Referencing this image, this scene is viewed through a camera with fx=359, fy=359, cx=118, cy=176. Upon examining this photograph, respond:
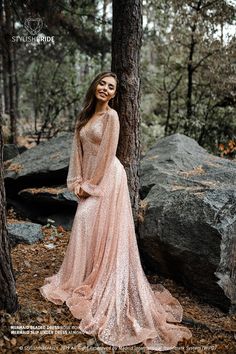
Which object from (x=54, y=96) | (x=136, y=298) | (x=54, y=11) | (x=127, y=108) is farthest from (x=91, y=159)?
(x=54, y=96)

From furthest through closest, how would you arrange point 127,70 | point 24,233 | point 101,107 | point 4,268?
1. point 24,233
2. point 127,70
3. point 101,107
4. point 4,268

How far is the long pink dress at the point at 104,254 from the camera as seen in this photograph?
3.92m

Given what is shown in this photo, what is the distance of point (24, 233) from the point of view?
19.6ft

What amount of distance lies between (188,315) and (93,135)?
2403 millimetres

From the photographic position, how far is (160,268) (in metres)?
5.02

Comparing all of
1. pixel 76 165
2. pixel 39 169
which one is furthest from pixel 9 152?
pixel 76 165

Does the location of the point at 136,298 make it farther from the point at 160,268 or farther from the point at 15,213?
the point at 15,213

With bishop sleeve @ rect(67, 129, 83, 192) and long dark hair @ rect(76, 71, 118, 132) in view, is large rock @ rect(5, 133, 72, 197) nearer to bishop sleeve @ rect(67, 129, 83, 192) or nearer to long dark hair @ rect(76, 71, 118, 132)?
bishop sleeve @ rect(67, 129, 83, 192)

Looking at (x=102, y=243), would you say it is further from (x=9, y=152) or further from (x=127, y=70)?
(x=9, y=152)

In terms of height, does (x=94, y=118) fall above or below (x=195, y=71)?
below

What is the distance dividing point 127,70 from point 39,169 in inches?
125

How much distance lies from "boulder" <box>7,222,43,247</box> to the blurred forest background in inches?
172

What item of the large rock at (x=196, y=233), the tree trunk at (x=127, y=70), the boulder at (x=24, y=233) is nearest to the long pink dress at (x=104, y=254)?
the large rock at (x=196, y=233)

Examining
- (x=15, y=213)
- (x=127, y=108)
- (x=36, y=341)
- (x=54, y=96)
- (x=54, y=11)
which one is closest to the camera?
(x=36, y=341)
